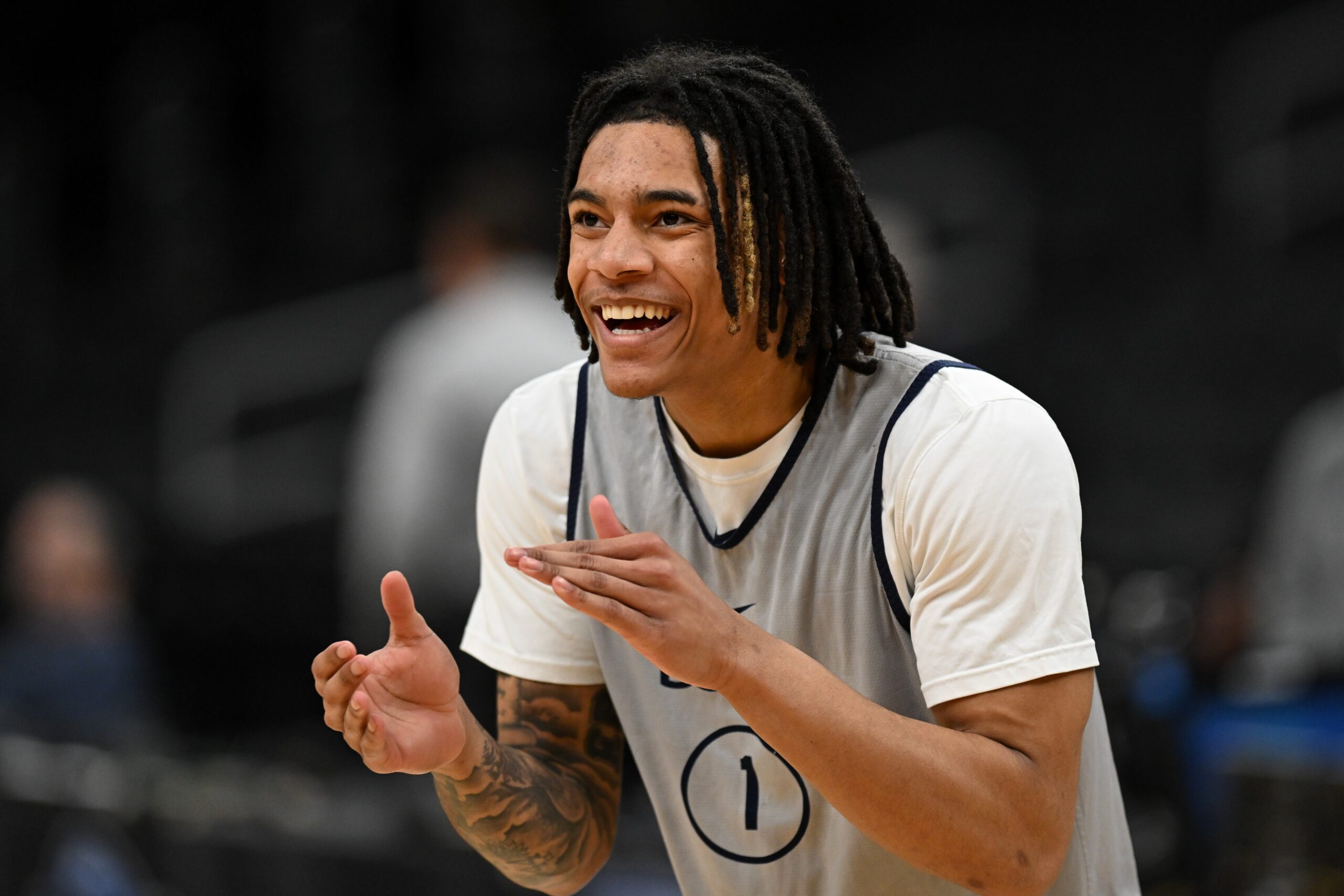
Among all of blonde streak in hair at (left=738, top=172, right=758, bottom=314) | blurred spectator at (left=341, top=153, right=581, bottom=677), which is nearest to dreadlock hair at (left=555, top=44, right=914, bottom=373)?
blonde streak in hair at (left=738, top=172, right=758, bottom=314)

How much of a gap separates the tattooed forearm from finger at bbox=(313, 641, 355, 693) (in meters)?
0.31

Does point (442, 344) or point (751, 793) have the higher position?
point (442, 344)

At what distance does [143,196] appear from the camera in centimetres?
968

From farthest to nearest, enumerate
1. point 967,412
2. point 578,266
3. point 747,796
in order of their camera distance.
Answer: point 747,796
point 578,266
point 967,412

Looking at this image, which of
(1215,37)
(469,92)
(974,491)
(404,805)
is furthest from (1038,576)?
(469,92)

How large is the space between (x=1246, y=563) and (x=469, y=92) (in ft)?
18.1

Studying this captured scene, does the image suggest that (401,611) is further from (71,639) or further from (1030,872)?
(71,639)

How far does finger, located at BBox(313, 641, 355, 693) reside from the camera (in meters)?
2.03

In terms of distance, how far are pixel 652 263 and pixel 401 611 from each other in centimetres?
53

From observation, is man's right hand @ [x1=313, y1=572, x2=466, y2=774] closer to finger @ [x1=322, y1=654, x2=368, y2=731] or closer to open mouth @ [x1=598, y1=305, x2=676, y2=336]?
finger @ [x1=322, y1=654, x2=368, y2=731]

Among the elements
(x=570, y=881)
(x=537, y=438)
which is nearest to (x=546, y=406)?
(x=537, y=438)

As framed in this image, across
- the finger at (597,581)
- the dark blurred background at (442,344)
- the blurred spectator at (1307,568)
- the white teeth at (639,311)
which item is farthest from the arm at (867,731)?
the blurred spectator at (1307,568)

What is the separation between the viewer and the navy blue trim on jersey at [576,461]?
239 centimetres

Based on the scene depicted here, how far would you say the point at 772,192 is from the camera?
2145 millimetres
